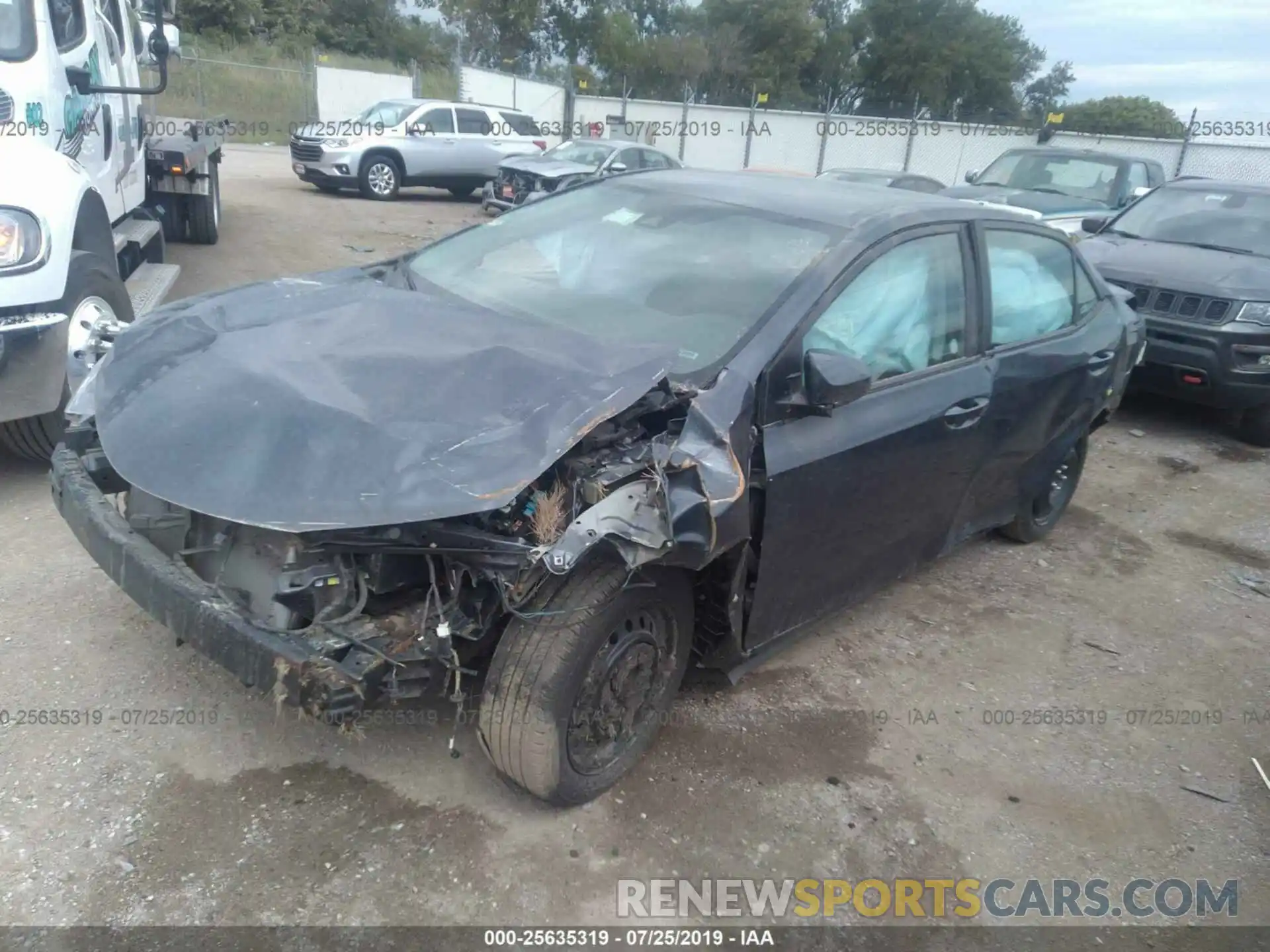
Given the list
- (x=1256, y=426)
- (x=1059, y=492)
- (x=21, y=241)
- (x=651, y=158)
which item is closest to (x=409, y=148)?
(x=651, y=158)

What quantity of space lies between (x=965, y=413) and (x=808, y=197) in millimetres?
1009

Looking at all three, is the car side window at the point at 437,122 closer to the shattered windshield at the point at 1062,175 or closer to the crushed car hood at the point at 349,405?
the shattered windshield at the point at 1062,175

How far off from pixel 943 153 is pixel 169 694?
2359cm

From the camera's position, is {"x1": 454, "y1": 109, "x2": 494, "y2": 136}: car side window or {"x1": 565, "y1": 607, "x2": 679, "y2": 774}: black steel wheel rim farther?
{"x1": 454, "y1": 109, "x2": 494, "y2": 136}: car side window

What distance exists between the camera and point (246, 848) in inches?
98.5

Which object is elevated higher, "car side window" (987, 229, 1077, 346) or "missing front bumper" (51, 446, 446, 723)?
"car side window" (987, 229, 1077, 346)

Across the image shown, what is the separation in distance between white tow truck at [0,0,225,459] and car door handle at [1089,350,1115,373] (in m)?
4.07

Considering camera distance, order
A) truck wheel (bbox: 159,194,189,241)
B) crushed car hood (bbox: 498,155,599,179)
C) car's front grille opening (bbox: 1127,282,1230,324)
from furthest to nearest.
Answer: crushed car hood (bbox: 498,155,599,179), truck wheel (bbox: 159,194,189,241), car's front grille opening (bbox: 1127,282,1230,324)

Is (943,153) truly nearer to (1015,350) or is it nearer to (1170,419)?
(1170,419)

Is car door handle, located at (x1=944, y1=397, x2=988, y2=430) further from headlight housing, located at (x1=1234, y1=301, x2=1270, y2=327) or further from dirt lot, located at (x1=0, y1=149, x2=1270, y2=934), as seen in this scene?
headlight housing, located at (x1=1234, y1=301, x2=1270, y2=327)

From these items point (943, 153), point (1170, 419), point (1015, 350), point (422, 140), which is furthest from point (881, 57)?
point (1015, 350)

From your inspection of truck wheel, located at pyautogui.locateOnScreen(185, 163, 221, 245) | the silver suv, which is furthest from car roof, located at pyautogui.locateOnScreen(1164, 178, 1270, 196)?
the silver suv

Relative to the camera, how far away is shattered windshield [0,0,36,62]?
459 centimetres

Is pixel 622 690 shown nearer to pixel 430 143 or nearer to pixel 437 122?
pixel 430 143
